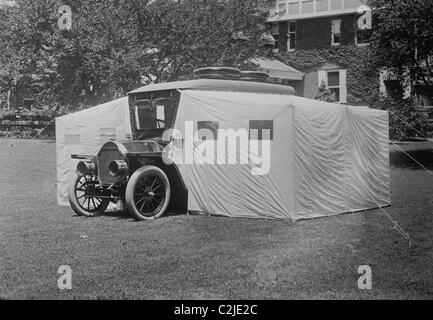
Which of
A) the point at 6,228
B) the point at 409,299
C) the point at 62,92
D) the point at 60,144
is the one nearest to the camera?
the point at 409,299

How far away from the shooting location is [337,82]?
3475 cm

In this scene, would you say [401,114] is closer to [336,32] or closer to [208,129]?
[208,129]

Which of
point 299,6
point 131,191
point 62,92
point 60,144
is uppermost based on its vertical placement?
point 299,6

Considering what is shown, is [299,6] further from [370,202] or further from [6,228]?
[6,228]

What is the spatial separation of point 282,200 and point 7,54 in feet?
76.5

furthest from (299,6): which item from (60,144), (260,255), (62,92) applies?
(260,255)

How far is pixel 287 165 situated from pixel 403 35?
1162 centimetres

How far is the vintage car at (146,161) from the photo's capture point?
10.7 m

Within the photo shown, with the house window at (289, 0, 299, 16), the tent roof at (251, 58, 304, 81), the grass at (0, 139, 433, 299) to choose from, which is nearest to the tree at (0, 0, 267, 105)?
the tent roof at (251, 58, 304, 81)

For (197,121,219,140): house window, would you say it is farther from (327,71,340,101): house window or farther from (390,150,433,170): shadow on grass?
(327,71,340,101): house window

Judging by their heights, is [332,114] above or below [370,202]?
above

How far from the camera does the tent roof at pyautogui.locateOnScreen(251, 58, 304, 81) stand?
107ft

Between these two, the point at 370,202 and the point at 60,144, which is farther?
the point at 60,144

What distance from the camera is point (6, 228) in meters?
10.1
